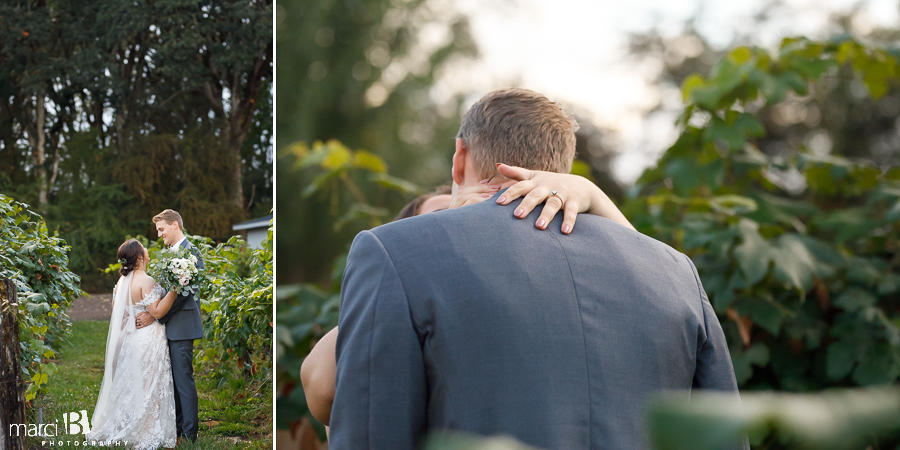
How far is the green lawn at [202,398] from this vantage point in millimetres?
2055

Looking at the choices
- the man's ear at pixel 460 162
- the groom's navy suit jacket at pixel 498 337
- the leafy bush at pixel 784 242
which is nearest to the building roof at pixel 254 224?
the man's ear at pixel 460 162

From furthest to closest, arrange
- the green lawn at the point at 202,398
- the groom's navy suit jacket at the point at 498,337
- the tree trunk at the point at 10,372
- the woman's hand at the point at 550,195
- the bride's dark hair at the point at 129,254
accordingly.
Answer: the bride's dark hair at the point at 129,254
the green lawn at the point at 202,398
the tree trunk at the point at 10,372
the woman's hand at the point at 550,195
the groom's navy suit jacket at the point at 498,337

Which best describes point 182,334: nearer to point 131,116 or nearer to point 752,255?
point 131,116

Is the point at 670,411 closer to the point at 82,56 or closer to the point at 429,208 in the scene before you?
the point at 429,208

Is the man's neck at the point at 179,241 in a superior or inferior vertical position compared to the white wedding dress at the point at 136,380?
superior

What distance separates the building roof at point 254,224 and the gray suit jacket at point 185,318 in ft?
0.57

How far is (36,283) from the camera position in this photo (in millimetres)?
2023

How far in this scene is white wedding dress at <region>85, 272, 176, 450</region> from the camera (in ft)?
7.00

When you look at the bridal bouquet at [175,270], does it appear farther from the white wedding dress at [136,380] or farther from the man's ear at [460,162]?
the man's ear at [460,162]

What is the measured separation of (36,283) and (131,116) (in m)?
0.65

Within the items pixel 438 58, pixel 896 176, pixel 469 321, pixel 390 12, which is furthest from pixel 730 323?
pixel 390 12

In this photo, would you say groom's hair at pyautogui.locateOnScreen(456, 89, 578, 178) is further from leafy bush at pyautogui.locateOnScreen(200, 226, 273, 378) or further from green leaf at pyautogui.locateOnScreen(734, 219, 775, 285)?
leafy bush at pyautogui.locateOnScreen(200, 226, 273, 378)

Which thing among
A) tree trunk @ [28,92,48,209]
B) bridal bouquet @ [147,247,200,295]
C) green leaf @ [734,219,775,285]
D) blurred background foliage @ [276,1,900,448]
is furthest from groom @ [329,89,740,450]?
tree trunk @ [28,92,48,209]

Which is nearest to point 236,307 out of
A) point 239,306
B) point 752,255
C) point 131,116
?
point 239,306
